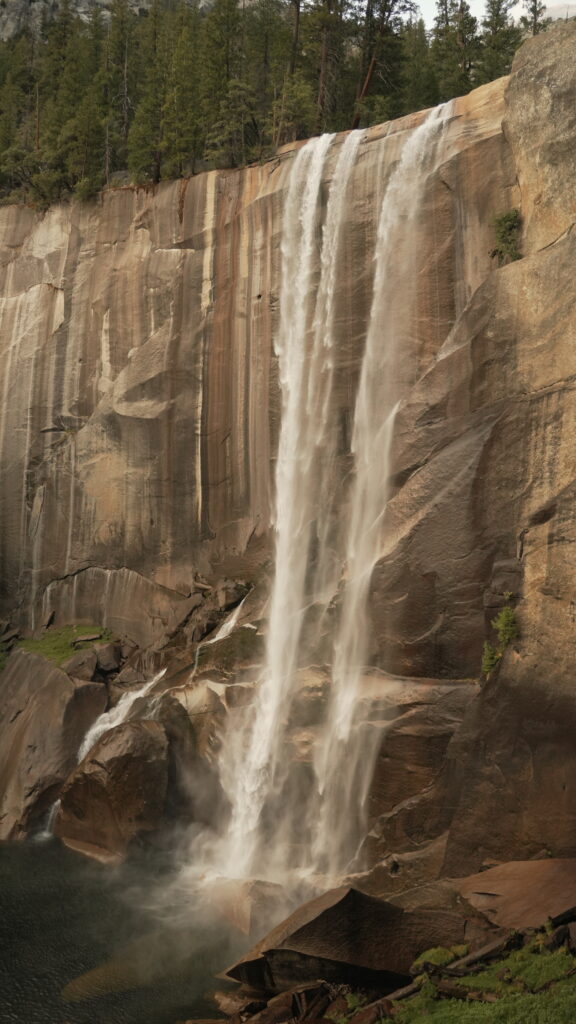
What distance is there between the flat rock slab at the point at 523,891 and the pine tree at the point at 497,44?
27.1 meters

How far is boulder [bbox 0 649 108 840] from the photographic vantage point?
23.7m

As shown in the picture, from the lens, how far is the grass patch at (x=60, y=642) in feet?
94.3

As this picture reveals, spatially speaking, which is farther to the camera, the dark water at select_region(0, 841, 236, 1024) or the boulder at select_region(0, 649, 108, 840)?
the boulder at select_region(0, 649, 108, 840)

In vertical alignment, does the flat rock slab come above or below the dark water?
above

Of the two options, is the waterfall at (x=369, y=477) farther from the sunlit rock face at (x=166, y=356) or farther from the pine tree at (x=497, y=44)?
the pine tree at (x=497, y=44)

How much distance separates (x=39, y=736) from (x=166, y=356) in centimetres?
1373

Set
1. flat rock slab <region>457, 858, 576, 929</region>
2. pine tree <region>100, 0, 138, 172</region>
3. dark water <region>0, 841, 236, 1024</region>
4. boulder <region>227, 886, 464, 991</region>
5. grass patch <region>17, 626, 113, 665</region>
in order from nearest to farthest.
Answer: flat rock slab <region>457, 858, 576, 929</region>
boulder <region>227, 886, 464, 991</region>
dark water <region>0, 841, 236, 1024</region>
grass patch <region>17, 626, 113, 665</region>
pine tree <region>100, 0, 138, 172</region>

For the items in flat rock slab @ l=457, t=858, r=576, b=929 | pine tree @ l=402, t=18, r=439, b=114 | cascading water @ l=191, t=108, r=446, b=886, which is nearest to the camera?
flat rock slab @ l=457, t=858, r=576, b=929

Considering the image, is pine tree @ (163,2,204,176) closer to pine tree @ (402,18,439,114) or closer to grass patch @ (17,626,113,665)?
pine tree @ (402,18,439,114)

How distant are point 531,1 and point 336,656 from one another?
33.0 metres

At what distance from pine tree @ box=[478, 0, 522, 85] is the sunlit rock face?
7622 mm

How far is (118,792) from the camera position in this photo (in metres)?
21.2

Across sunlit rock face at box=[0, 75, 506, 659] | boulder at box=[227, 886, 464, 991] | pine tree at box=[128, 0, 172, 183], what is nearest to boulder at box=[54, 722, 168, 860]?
Result: sunlit rock face at box=[0, 75, 506, 659]

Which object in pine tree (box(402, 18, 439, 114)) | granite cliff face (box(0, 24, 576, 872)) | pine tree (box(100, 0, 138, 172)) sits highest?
pine tree (box(100, 0, 138, 172))
